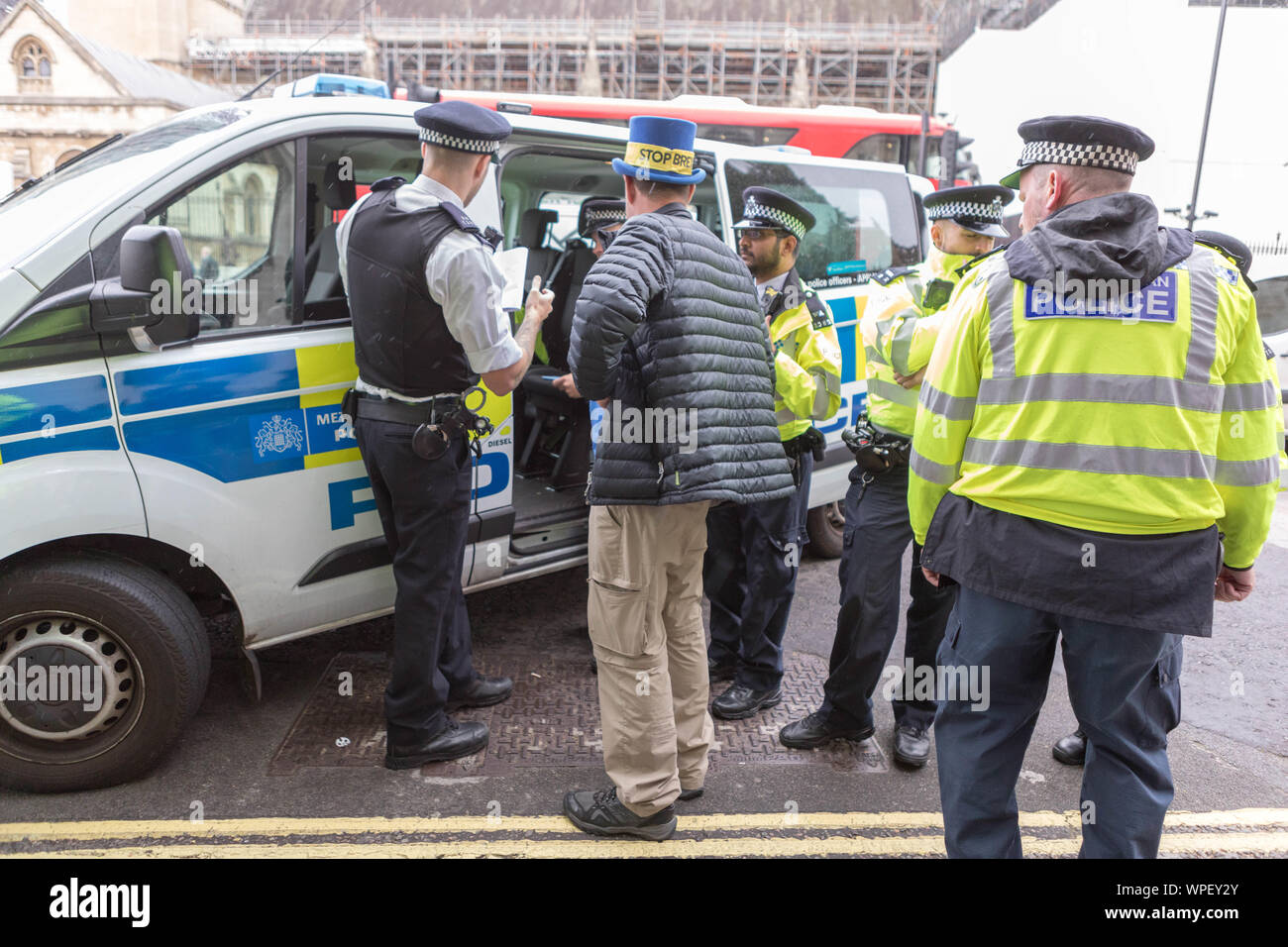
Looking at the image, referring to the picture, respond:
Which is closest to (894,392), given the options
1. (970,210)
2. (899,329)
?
(899,329)

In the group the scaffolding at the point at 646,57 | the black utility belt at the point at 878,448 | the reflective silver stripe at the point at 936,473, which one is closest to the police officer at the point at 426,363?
the black utility belt at the point at 878,448

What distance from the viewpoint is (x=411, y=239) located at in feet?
8.98

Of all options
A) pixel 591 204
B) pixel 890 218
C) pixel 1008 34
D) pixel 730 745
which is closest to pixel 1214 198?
pixel 1008 34

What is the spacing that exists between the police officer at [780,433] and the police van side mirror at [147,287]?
1979mm

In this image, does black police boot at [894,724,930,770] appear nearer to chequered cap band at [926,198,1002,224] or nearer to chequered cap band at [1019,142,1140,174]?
chequered cap band at [926,198,1002,224]

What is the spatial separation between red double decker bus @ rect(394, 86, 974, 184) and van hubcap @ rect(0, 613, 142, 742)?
9.44m

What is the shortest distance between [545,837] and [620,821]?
235 mm

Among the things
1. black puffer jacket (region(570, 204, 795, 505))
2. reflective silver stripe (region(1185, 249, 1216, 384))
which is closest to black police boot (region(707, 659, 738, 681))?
black puffer jacket (region(570, 204, 795, 505))

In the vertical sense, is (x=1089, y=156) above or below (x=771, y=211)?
above

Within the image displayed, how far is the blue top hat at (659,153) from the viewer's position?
2648mm

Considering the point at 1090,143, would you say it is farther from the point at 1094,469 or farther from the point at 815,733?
the point at 815,733

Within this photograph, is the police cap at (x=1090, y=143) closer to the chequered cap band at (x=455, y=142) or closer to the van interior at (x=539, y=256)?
the chequered cap band at (x=455, y=142)

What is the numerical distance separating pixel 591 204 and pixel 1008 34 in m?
27.9

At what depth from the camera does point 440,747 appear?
3.17 m
